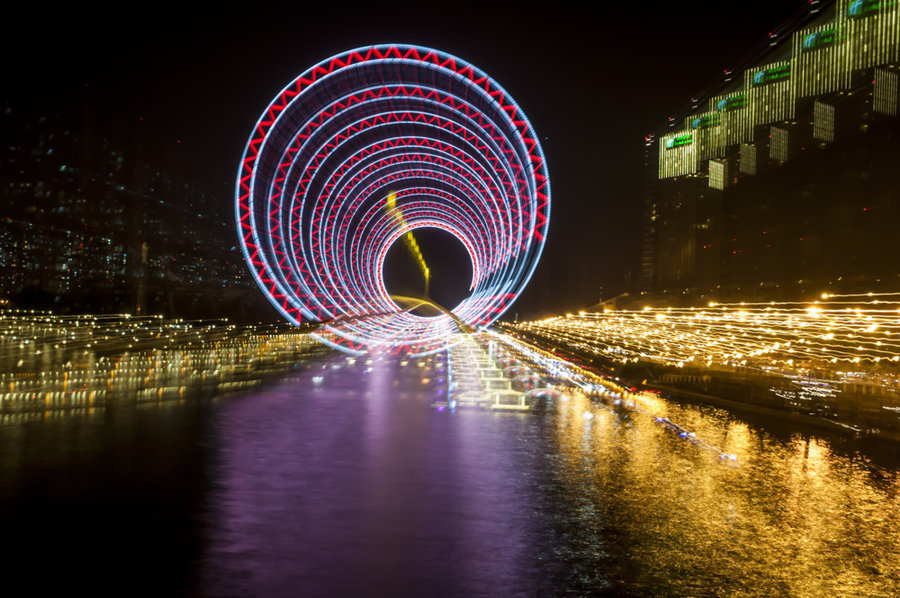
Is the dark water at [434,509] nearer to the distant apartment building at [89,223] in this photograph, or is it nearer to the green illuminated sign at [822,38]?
the green illuminated sign at [822,38]

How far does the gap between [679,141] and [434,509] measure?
40.2 m

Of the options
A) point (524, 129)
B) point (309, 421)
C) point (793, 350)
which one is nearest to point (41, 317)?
point (524, 129)

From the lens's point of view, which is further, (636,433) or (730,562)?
(636,433)

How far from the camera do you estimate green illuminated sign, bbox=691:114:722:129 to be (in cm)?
3784

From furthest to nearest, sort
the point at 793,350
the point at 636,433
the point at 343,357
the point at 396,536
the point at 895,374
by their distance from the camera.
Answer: the point at 343,357
the point at 793,350
the point at 895,374
the point at 636,433
the point at 396,536

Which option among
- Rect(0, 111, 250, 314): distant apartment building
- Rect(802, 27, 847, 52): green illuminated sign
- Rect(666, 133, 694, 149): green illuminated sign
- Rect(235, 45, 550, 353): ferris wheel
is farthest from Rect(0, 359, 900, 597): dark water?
Rect(666, 133, 694, 149): green illuminated sign

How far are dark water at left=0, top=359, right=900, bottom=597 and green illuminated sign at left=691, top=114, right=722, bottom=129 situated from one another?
29.3 meters

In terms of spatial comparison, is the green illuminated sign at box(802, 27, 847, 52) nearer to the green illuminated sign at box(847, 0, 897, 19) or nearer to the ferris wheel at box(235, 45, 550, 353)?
the green illuminated sign at box(847, 0, 897, 19)

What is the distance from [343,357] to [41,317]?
1833 cm

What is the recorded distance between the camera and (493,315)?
111 feet

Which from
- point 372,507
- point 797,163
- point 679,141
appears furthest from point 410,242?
point 372,507

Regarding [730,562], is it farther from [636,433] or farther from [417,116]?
[417,116]

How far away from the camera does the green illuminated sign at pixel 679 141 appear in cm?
4153

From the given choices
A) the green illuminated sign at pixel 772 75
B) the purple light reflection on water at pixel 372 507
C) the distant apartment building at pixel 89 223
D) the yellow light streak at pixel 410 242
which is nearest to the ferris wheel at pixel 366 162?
the yellow light streak at pixel 410 242
